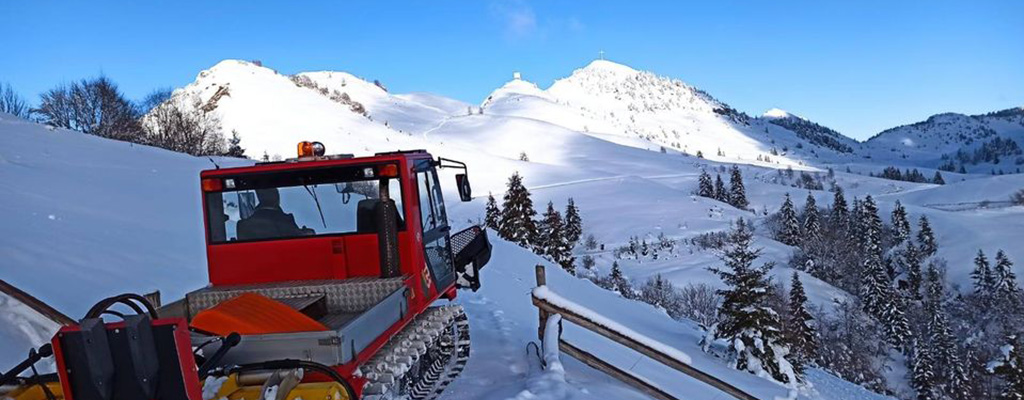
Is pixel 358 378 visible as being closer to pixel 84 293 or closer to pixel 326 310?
pixel 326 310

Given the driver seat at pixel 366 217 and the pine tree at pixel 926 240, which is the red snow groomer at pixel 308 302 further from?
the pine tree at pixel 926 240

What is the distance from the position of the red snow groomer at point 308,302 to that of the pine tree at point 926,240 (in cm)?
9643

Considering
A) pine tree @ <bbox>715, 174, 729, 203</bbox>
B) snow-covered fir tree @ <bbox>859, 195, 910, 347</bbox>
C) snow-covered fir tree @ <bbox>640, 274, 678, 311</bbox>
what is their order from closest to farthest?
snow-covered fir tree @ <bbox>859, 195, 910, 347</bbox>, snow-covered fir tree @ <bbox>640, 274, 678, 311</bbox>, pine tree @ <bbox>715, 174, 729, 203</bbox>

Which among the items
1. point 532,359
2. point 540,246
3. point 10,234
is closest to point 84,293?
point 10,234

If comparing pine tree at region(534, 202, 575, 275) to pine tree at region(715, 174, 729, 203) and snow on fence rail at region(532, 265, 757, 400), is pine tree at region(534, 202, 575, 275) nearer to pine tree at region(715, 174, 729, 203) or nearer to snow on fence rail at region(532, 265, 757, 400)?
snow on fence rail at region(532, 265, 757, 400)

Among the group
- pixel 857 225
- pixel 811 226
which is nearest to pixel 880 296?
pixel 811 226

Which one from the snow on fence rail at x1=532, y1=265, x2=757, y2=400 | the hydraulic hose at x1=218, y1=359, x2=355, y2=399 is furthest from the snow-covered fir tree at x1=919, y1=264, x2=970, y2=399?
the hydraulic hose at x1=218, y1=359, x2=355, y2=399

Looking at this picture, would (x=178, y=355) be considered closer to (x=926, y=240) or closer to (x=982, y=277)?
(x=982, y=277)

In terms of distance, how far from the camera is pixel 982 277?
7269 centimetres

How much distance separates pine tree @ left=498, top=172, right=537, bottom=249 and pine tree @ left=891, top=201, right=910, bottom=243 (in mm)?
71603

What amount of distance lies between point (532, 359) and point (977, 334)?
73.6 m

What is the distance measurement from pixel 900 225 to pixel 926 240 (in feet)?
12.2

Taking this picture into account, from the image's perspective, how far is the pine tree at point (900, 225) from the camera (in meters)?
88.3

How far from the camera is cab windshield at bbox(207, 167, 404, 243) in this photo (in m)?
6.56
